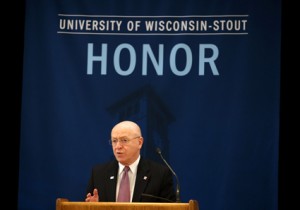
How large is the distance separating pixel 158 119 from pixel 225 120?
1.79ft

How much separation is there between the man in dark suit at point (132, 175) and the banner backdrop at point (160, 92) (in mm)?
651

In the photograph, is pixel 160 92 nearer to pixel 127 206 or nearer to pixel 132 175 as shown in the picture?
pixel 132 175

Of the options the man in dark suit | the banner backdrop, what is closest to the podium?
the man in dark suit

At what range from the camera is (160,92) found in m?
5.26

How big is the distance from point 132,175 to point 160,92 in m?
0.96

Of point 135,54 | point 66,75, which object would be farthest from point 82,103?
point 135,54

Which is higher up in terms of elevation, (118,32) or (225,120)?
(118,32)

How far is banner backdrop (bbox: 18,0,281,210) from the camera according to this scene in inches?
→ 202

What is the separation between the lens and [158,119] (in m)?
5.26

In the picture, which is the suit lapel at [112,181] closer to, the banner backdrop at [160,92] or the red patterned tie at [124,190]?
the red patterned tie at [124,190]

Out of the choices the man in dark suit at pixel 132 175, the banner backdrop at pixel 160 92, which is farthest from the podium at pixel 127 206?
the banner backdrop at pixel 160 92

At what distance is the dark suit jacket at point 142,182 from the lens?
4.42 meters

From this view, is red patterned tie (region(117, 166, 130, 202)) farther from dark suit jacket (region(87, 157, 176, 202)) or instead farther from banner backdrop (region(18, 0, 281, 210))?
banner backdrop (region(18, 0, 281, 210))
